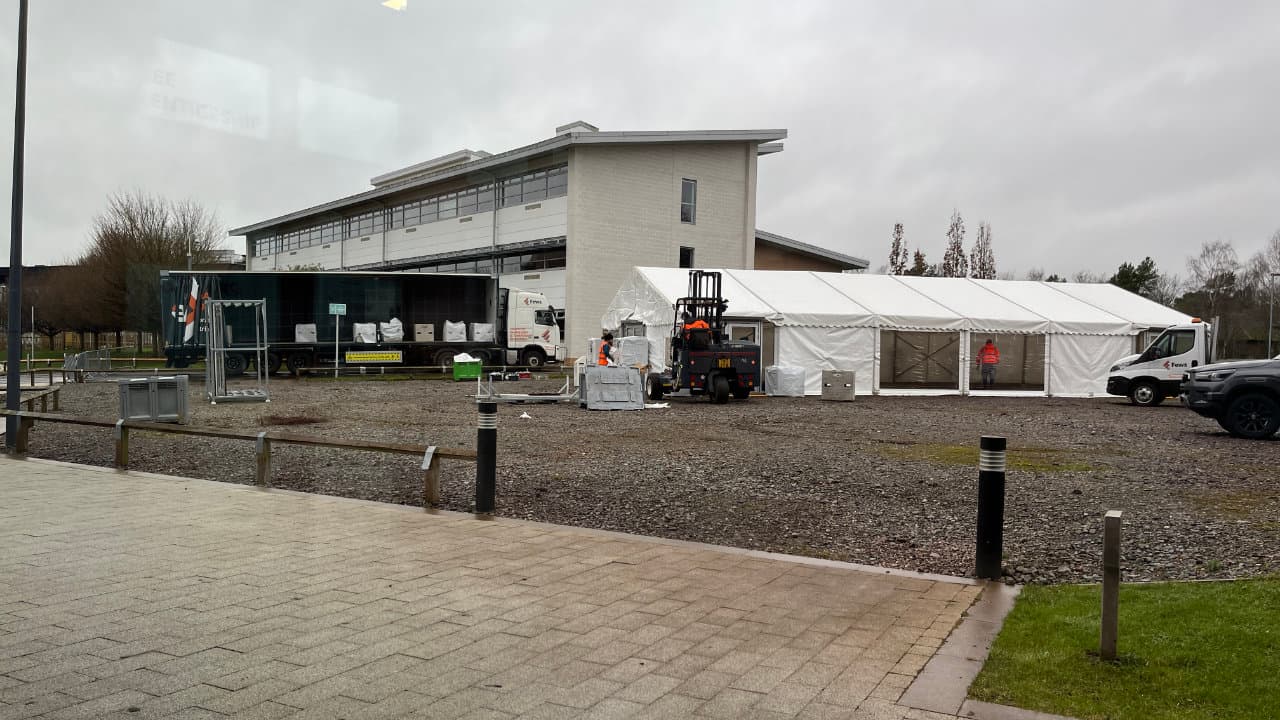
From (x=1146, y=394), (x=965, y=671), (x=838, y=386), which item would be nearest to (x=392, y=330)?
(x=838, y=386)

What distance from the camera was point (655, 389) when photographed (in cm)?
2183

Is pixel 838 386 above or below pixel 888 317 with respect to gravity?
below

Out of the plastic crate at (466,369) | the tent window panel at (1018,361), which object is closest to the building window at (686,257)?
the tent window panel at (1018,361)

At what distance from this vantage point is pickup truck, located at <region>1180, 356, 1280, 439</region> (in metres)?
14.8

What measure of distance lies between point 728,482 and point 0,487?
7.49 metres

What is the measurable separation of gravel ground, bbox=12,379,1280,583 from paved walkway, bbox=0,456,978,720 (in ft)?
3.79

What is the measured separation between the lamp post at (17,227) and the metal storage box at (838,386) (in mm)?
18095

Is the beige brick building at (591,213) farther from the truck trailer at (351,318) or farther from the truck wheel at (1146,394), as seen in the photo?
the truck wheel at (1146,394)

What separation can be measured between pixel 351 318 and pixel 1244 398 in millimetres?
26852

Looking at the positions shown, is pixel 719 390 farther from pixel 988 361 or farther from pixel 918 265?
pixel 918 265

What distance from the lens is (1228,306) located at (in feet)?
202

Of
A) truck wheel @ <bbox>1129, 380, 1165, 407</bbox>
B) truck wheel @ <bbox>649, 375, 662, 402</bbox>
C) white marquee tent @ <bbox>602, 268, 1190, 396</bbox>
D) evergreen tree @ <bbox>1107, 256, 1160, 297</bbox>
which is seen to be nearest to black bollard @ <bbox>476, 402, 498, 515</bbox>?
truck wheel @ <bbox>649, 375, 662, 402</bbox>

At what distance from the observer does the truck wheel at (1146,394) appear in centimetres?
2345

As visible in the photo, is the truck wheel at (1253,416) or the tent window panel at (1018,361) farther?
the tent window panel at (1018,361)
